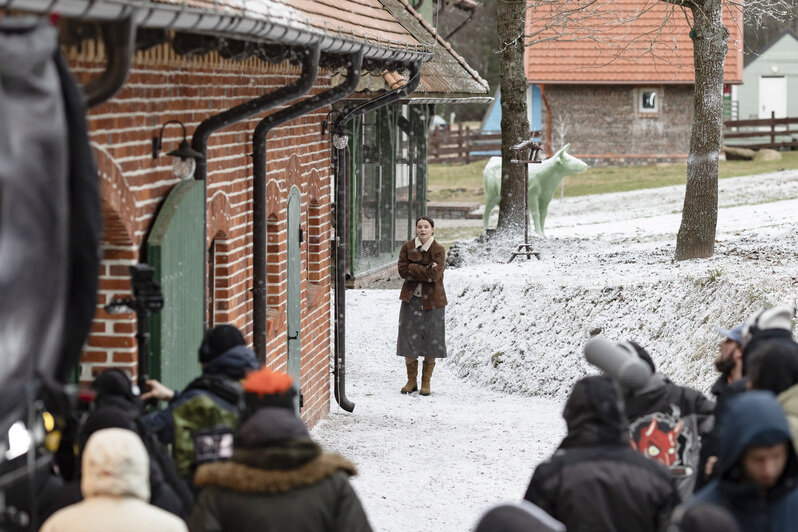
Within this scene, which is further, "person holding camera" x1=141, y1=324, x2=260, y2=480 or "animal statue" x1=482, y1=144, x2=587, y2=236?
"animal statue" x1=482, y1=144, x2=587, y2=236

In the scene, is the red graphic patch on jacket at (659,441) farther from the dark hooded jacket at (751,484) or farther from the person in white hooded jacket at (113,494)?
the person in white hooded jacket at (113,494)

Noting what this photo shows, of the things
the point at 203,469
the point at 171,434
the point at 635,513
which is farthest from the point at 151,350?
the point at 635,513

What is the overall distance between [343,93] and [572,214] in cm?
2150

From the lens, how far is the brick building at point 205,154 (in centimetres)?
548

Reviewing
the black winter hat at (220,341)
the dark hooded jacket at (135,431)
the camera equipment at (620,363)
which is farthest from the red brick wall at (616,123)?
the dark hooded jacket at (135,431)

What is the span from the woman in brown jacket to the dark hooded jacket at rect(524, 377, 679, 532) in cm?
797

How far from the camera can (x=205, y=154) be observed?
289 inches

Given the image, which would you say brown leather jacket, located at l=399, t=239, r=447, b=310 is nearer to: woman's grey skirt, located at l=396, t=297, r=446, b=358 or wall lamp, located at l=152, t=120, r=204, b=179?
woman's grey skirt, located at l=396, t=297, r=446, b=358

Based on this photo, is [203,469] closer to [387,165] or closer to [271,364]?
[271,364]

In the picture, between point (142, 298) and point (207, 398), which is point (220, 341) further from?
point (142, 298)

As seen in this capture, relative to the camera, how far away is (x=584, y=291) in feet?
47.8

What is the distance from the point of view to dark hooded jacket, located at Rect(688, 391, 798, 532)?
13.5 feet

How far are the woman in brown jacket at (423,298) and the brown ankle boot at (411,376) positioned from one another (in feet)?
0.15

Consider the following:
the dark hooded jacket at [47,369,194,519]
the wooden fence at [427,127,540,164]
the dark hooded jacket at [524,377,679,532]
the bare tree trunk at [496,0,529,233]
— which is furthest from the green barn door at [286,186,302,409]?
the wooden fence at [427,127,540,164]
